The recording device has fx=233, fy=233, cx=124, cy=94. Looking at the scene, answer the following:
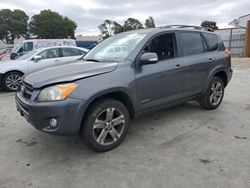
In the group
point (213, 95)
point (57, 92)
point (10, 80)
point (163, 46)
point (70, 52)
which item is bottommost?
point (213, 95)

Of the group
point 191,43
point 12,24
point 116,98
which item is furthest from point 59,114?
Result: point 12,24

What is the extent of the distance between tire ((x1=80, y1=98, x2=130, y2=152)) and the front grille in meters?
0.83

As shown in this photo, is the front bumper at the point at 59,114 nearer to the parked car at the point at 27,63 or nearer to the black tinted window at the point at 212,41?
the black tinted window at the point at 212,41

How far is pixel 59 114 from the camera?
2760 mm

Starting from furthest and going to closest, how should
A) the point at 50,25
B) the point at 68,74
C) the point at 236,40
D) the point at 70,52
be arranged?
the point at 50,25 < the point at 236,40 < the point at 70,52 < the point at 68,74

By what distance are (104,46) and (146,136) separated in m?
1.78

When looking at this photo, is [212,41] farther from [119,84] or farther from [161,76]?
[119,84]

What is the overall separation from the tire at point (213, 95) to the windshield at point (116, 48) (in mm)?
1951

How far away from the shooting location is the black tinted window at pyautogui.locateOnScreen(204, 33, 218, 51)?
475cm

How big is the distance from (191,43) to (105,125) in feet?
7.82

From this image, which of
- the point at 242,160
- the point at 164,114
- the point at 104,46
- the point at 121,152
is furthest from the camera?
the point at 164,114

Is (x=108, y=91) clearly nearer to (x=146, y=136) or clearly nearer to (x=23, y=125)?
(x=146, y=136)

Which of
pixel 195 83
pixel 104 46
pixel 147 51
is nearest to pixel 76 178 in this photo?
pixel 147 51

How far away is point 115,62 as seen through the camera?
3.42m
